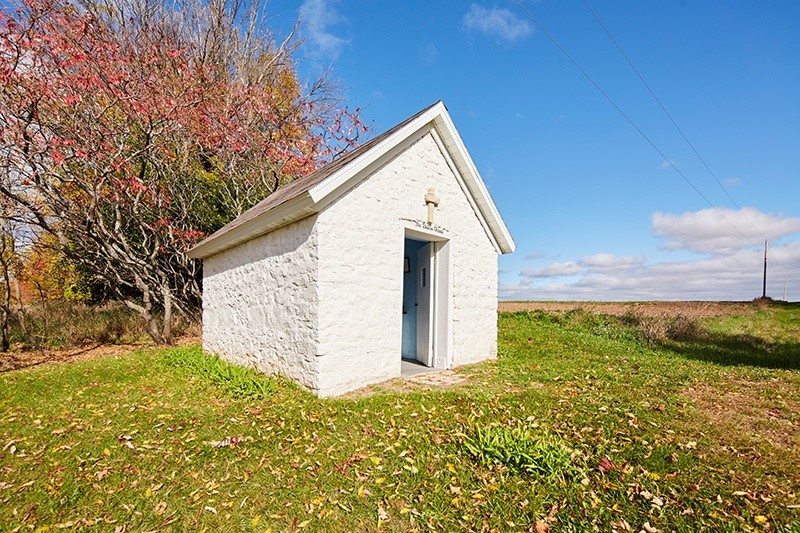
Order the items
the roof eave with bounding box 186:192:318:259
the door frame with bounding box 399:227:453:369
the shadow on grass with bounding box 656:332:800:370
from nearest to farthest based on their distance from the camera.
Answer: the roof eave with bounding box 186:192:318:259 < the door frame with bounding box 399:227:453:369 < the shadow on grass with bounding box 656:332:800:370

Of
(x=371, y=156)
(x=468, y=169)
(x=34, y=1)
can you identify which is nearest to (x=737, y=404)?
(x=468, y=169)

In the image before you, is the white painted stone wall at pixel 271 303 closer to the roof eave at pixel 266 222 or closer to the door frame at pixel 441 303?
the roof eave at pixel 266 222

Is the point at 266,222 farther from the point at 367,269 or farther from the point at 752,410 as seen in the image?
the point at 752,410

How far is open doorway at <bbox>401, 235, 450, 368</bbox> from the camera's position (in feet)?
26.2

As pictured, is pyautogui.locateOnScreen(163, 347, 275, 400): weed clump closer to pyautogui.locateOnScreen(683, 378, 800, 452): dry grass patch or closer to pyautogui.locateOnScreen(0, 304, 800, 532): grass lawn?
pyautogui.locateOnScreen(0, 304, 800, 532): grass lawn

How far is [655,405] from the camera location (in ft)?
17.6

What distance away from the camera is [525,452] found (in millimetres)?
3994

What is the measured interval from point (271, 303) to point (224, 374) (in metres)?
1.60

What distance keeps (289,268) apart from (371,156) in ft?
7.42

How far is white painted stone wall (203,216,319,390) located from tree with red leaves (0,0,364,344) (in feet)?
13.0

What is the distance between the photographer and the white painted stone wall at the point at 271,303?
19.5ft

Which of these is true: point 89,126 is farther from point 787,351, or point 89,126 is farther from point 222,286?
point 787,351

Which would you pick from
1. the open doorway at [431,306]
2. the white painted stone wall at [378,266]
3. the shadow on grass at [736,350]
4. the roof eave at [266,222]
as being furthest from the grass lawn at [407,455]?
the shadow on grass at [736,350]

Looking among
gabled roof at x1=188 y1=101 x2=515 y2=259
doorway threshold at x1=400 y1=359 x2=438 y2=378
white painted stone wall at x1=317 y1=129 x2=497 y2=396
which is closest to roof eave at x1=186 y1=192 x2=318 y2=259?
gabled roof at x1=188 y1=101 x2=515 y2=259
